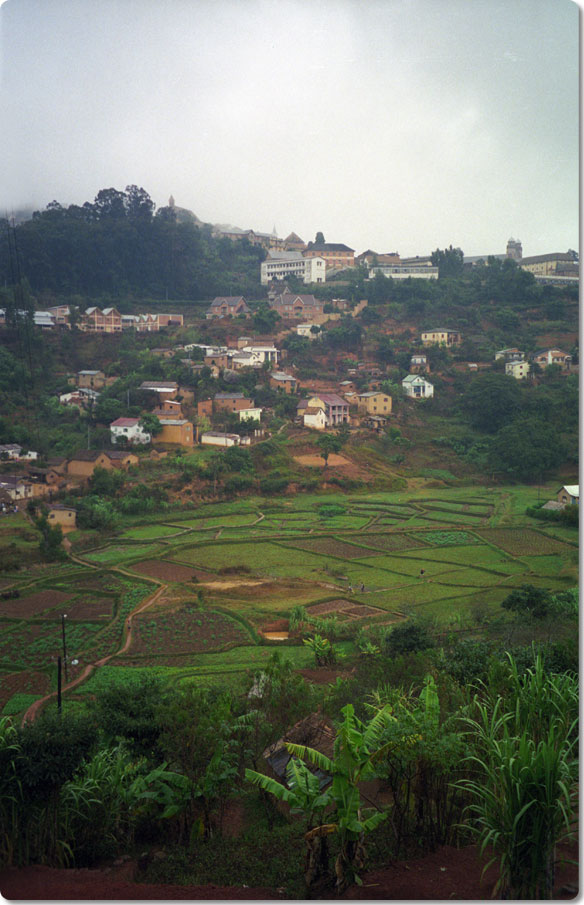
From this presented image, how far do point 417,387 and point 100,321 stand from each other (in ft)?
15.8

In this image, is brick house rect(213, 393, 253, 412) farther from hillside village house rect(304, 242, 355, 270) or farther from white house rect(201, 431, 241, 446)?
hillside village house rect(304, 242, 355, 270)

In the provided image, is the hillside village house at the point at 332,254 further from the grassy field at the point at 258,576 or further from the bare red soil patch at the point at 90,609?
the bare red soil patch at the point at 90,609

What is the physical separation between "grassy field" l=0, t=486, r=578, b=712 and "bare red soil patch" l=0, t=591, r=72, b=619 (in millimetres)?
17

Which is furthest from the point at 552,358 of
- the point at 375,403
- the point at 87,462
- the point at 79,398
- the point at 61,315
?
the point at 61,315

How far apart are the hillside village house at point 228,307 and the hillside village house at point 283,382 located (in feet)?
7.30

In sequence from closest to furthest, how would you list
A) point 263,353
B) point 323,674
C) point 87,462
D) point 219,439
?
1. point 323,674
2. point 87,462
3. point 219,439
4. point 263,353

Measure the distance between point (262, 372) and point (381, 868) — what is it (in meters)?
8.38

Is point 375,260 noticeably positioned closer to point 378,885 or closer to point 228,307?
point 228,307

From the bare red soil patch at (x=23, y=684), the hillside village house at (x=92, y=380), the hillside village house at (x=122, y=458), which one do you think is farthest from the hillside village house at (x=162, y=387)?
the bare red soil patch at (x=23, y=684)

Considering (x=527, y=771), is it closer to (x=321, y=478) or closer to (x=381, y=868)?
(x=381, y=868)

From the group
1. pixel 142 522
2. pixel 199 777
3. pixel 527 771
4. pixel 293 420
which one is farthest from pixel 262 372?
pixel 527 771

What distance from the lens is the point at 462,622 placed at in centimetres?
538

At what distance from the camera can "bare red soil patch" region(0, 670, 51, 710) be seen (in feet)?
14.8

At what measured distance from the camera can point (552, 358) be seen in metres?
7.02
